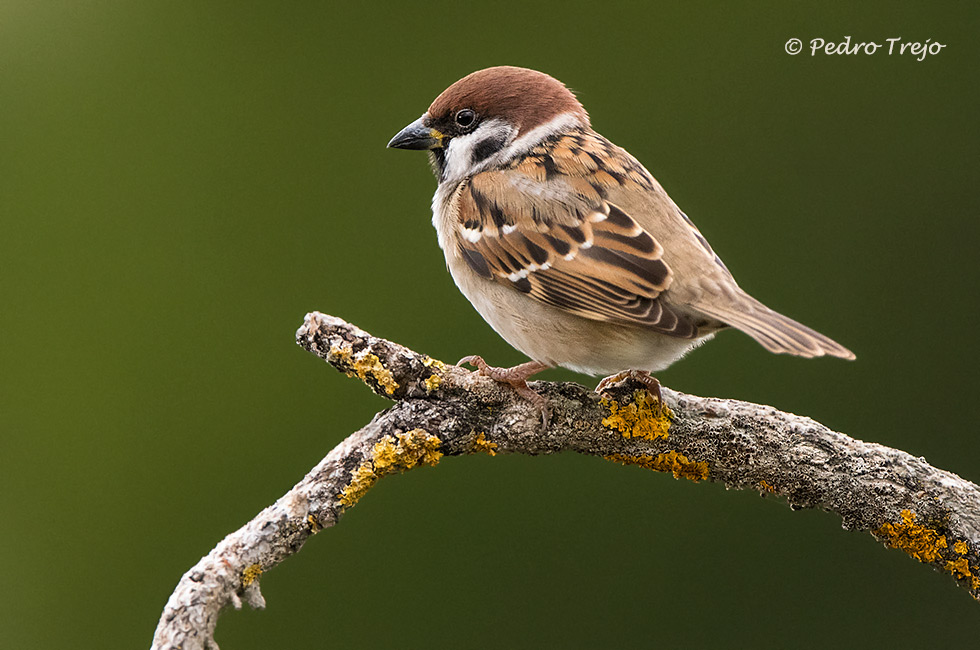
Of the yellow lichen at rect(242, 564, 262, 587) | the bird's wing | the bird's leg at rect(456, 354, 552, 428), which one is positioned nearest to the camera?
the yellow lichen at rect(242, 564, 262, 587)

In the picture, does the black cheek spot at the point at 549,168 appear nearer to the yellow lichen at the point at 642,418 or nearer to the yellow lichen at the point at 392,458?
the yellow lichen at the point at 642,418

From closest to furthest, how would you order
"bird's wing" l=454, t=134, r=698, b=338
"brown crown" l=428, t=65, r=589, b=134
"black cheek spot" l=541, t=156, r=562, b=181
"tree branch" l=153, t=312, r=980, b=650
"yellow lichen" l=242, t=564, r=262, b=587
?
1. "yellow lichen" l=242, t=564, r=262, b=587
2. "tree branch" l=153, t=312, r=980, b=650
3. "bird's wing" l=454, t=134, r=698, b=338
4. "black cheek spot" l=541, t=156, r=562, b=181
5. "brown crown" l=428, t=65, r=589, b=134

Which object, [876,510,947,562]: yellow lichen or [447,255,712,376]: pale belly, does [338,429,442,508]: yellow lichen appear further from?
[876,510,947,562]: yellow lichen

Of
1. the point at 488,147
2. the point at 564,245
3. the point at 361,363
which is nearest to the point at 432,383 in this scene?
the point at 361,363

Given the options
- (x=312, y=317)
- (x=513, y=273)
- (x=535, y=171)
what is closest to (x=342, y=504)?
(x=312, y=317)

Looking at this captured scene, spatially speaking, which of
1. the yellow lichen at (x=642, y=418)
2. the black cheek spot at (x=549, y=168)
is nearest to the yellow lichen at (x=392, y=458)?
the yellow lichen at (x=642, y=418)

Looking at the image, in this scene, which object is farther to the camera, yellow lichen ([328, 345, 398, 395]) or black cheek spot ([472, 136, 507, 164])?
black cheek spot ([472, 136, 507, 164])

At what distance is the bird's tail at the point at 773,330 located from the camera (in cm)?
210

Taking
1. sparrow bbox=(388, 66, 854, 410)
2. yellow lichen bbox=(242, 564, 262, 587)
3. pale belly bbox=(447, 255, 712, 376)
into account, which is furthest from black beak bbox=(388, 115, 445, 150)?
yellow lichen bbox=(242, 564, 262, 587)

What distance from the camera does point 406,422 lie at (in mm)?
2176

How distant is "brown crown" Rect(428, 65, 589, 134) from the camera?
9.61 ft

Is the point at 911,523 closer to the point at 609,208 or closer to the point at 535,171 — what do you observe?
the point at 609,208

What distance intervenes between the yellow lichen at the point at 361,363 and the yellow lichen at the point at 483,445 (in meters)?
0.28

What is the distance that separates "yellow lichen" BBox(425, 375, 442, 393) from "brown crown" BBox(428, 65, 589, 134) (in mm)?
1066
